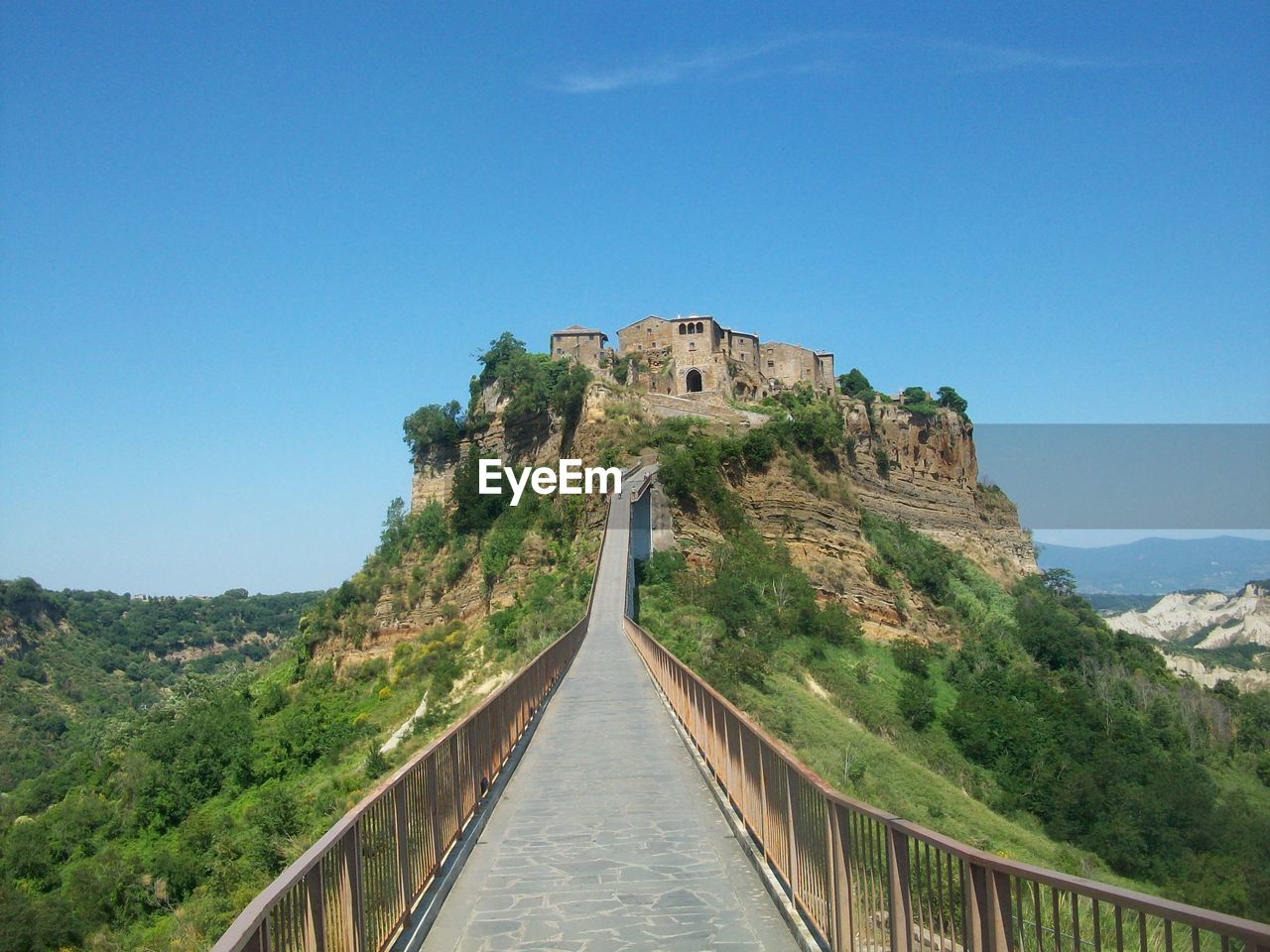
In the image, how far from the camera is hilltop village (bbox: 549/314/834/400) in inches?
2965

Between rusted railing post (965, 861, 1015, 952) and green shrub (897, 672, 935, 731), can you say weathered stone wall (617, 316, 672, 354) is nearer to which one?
green shrub (897, 672, 935, 731)

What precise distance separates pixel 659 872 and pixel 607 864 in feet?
1.64

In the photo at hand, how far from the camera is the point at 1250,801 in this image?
148 ft

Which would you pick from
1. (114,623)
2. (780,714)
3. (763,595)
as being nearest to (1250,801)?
(763,595)

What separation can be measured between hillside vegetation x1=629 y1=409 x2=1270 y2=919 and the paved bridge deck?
353 inches

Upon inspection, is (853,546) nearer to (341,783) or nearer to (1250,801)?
(1250,801)

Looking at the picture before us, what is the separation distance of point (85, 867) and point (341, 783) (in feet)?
38.4

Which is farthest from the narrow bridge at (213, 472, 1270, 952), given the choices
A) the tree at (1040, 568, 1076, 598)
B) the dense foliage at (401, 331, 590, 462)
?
the tree at (1040, 568, 1076, 598)

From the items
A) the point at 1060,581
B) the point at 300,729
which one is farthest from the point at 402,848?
the point at 1060,581

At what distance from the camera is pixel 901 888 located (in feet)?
17.8

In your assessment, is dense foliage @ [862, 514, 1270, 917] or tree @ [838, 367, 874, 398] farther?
tree @ [838, 367, 874, 398]

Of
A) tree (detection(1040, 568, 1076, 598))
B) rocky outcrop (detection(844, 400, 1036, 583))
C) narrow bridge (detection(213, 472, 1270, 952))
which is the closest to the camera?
narrow bridge (detection(213, 472, 1270, 952))

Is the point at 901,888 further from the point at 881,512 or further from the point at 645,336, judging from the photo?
the point at 645,336

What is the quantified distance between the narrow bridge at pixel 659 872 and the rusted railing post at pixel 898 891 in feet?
0.04
